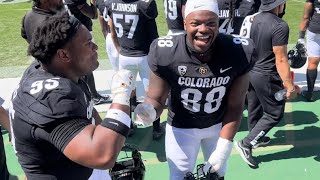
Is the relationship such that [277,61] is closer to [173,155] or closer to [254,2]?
[173,155]

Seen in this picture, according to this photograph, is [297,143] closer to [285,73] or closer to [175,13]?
[285,73]

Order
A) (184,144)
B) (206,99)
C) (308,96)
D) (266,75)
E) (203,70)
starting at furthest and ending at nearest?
(308,96) < (266,75) < (184,144) < (206,99) < (203,70)

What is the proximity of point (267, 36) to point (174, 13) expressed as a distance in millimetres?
2189

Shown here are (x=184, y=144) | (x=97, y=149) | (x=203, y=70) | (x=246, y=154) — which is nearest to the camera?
(x=97, y=149)

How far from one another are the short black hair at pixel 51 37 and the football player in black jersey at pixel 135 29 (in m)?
2.97

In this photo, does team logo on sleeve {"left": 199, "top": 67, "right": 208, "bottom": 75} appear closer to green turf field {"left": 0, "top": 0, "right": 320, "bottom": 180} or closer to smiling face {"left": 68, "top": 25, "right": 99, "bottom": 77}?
smiling face {"left": 68, "top": 25, "right": 99, "bottom": 77}

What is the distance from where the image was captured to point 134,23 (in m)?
5.29

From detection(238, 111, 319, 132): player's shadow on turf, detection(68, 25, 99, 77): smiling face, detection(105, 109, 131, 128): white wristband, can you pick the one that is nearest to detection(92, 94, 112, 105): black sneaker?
detection(238, 111, 319, 132): player's shadow on turf

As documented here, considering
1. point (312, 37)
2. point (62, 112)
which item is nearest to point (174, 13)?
point (312, 37)

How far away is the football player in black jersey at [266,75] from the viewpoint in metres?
4.29

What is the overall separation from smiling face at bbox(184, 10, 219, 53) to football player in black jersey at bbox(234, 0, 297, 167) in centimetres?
155

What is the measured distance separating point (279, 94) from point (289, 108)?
6.35 ft

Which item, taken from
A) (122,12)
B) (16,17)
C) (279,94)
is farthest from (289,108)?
(16,17)

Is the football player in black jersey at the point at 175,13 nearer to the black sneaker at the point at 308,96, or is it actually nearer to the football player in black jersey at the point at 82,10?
the football player in black jersey at the point at 82,10
